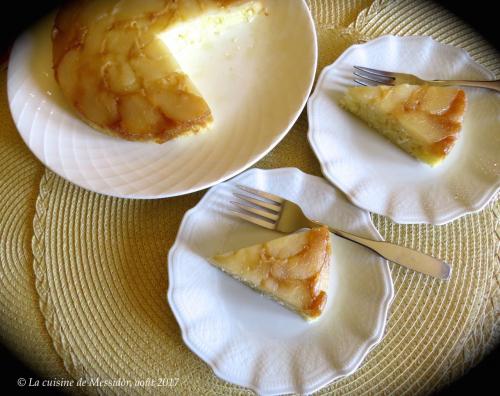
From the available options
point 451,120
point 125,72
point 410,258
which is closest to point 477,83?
point 451,120

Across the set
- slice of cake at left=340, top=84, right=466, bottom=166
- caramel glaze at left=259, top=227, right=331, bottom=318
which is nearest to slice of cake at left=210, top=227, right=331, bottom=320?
caramel glaze at left=259, top=227, right=331, bottom=318

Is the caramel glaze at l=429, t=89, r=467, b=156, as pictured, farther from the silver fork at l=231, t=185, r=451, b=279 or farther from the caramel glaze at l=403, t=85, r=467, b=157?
the silver fork at l=231, t=185, r=451, b=279

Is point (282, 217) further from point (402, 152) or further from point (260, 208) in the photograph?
point (402, 152)

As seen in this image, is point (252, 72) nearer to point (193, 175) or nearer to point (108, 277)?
point (193, 175)

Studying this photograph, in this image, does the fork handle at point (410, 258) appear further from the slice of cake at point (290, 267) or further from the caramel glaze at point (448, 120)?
the caramel glaze at point (448, 120)

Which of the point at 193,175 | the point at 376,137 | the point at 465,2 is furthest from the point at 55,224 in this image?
the point at 465,2

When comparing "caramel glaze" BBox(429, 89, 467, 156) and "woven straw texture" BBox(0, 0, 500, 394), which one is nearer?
"woven straw texture" BBox(0, 0, 500, 394)
